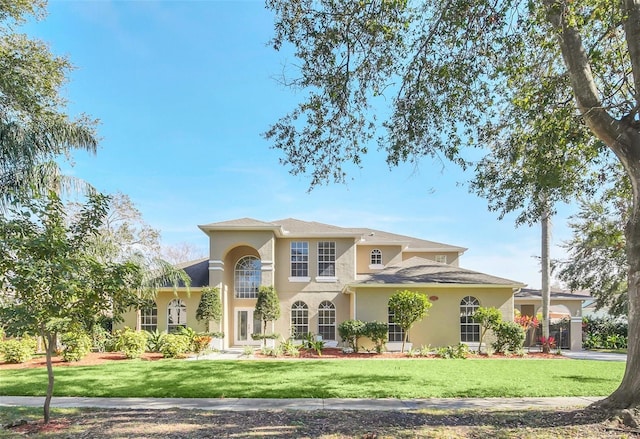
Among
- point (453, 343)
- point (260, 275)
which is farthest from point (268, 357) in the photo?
point (453, 343)

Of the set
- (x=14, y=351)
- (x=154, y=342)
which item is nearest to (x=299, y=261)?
(x=154, y=342)

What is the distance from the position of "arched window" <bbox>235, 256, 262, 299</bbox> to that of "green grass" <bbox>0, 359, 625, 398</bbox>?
7.97 m

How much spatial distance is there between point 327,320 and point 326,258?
318 cm

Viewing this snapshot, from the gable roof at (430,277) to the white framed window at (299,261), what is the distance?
3401 millimetres

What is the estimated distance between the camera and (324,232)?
2175cm

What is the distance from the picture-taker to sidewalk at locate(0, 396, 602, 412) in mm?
7758

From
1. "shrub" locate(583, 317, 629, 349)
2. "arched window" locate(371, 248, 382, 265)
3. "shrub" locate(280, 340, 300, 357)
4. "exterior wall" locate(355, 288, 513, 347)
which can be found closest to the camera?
"shrub" locate(280, 340, 300, 357)

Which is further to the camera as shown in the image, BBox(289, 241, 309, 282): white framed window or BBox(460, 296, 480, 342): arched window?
BBox(289, 241, 309, 282): white framed window

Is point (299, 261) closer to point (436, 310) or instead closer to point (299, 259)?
point (299, 259)

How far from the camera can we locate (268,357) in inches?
644

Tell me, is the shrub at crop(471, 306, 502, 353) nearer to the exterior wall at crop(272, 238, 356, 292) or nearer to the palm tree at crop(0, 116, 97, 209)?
the exterior wall at crop(272, 238, 356, 292)

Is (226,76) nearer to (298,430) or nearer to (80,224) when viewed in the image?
(80,224)

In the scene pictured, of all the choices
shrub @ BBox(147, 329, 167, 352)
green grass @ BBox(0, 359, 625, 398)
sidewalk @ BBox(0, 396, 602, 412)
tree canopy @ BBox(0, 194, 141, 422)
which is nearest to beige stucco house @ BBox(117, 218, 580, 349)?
shrub @ BBox(147, 329, 167, 352)

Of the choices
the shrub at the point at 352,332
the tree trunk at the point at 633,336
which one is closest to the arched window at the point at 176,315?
the shrub at the point at 352,332
